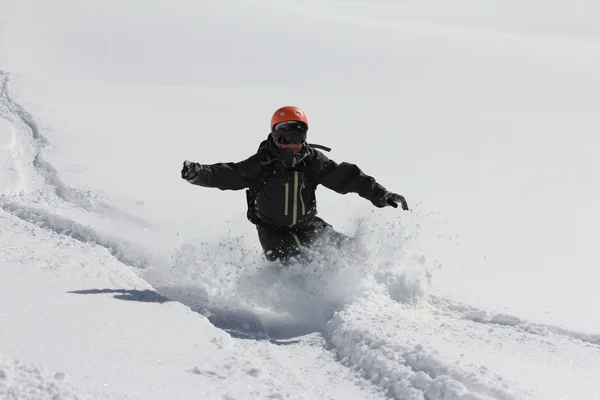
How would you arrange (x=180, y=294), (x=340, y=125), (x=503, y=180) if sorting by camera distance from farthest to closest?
(x=340, y=125)
(x=503, y=180)
(x=180, y=294)

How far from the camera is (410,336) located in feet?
14.3

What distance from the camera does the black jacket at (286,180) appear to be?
19.4 feet

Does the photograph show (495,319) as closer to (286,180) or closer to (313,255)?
(313,255)

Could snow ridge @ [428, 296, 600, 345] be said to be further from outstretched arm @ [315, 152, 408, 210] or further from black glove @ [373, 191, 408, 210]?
outstretched arm @ [315, 152, 408, 210]

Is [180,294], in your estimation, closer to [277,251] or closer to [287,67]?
[277,251]

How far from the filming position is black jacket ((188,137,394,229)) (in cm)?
590

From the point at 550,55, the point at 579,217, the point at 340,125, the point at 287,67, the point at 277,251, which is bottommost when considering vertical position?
the point at 277,251

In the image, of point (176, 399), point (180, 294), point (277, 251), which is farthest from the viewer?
point (277, 251)

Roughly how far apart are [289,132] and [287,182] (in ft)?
1.48

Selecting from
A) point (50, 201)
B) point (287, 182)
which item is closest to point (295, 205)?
point (287, 182)

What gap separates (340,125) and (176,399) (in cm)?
1191

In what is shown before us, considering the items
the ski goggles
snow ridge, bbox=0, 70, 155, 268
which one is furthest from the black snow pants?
snow ridge, bbox=0, 70, 155, 268

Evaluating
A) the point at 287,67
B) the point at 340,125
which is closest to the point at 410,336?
the point at 340,125

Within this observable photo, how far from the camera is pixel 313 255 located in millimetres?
5797
